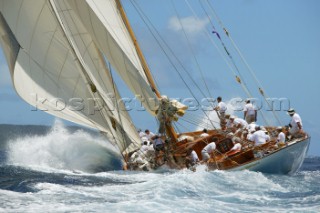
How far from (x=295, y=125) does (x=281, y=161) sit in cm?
232

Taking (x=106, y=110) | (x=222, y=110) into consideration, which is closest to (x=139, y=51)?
(x=106, y=110)

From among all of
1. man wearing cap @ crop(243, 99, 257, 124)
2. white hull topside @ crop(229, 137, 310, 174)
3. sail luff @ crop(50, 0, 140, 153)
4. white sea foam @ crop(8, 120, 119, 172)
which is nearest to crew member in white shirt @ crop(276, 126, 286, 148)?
white hull topside @ crop(229, 137, 310, 174)

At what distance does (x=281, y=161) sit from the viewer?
28812 millimetres

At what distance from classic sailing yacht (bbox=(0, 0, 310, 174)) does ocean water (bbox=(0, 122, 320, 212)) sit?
5.16 feet

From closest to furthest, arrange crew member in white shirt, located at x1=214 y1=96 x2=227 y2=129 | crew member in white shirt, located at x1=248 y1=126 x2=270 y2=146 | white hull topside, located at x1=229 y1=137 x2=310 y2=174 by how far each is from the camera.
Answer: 1. white hull topside, located at x1=229 y1=137 x2=310 y2=174
2. crew member in white shirt, located at x1=248 y1=126 x2=270 y2=146
3. crew member in white shirt, located at x1=214 y1=96 x2=227 y2=129

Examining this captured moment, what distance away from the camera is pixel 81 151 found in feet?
123

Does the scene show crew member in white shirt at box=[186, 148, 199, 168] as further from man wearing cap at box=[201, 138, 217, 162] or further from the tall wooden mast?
the tall wooden mast

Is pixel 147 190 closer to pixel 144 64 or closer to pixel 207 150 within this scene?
pixel 207 150

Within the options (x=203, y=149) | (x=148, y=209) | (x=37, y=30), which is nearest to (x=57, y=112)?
(x=37, y=30)

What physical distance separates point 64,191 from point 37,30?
9.56 metres

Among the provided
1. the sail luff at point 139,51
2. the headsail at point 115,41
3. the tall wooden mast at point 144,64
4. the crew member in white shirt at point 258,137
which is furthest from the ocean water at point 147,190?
the sail luff at point 139,51

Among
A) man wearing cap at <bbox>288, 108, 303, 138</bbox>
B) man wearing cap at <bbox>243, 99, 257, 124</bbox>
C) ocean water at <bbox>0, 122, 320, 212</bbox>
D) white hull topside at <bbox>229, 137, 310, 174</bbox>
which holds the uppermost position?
man wearing cap at <bbox>243, 99, 257, 124</bbox>

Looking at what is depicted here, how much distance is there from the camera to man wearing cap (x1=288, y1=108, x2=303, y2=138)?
99.4 feet

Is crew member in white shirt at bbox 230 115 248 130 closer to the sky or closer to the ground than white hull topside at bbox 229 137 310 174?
closer to the sky
